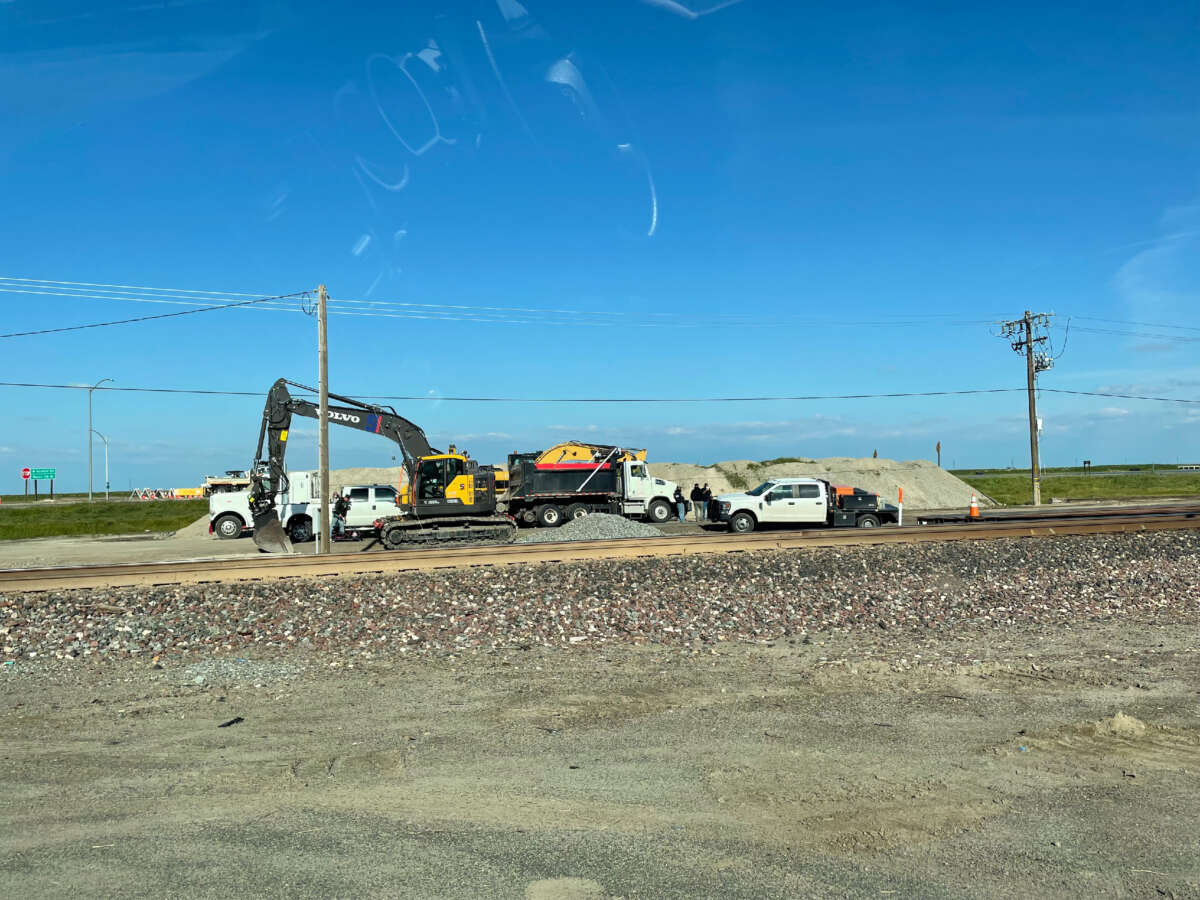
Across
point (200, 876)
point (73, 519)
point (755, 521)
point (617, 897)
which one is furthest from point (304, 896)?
point (73, 519)

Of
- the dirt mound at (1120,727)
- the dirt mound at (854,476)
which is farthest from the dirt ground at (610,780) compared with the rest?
the dirt mound at (854,476)

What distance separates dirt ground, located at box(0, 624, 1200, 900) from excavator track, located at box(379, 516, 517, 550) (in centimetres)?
1416

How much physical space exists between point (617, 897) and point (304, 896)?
5.03 ft

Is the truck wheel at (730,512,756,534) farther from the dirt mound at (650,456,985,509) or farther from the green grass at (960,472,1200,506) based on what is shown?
the green grass at (960,472,1200,506)

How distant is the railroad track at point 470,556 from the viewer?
15.4 m

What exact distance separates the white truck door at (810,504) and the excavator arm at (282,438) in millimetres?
A: 11971

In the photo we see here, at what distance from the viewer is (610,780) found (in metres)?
5.98

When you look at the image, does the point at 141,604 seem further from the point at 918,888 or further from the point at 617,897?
the point at 918,888

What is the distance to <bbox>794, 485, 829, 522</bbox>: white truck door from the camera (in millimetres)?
29016

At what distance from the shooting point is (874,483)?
2146 inches

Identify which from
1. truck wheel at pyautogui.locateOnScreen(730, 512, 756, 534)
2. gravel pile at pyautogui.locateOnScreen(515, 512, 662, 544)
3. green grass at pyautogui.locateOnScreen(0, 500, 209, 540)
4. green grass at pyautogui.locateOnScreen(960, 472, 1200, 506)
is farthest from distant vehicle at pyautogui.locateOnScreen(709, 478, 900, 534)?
green grass at pyautogui.locateOnScreen(0, 500, 209, 540)

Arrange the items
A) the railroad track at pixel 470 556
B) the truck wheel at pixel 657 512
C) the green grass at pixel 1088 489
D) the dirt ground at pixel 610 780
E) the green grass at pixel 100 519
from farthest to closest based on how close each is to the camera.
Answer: the green grass at pixel 1088 489 → the green grass at pixel 100 519 → the truck wheel at pixel 657 512 → the railroad track at pixel 470 556 → the dirt ground at pixel 610 780

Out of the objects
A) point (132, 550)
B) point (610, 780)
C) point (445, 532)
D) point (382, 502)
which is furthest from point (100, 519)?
point (610, 780)

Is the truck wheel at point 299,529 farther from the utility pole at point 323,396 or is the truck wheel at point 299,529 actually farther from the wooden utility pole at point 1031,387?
the wooden utility pole at point 1031,387
